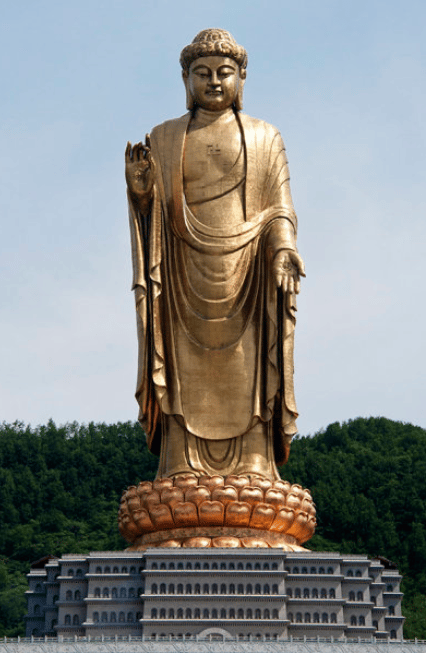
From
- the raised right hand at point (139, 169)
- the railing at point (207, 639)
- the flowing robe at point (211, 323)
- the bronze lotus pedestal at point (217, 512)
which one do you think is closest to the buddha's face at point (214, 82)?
A: the flowing robe at point (211, 323)

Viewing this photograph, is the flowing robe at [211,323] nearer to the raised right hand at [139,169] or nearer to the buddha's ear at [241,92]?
the raised right hand at [139,169]

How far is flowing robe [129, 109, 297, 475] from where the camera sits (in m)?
17.7

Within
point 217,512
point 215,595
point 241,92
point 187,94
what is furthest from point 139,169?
point 215,595

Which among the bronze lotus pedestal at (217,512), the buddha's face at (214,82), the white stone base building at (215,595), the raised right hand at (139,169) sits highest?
the buddha's face at (214,82)

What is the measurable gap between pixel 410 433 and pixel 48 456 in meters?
7.07

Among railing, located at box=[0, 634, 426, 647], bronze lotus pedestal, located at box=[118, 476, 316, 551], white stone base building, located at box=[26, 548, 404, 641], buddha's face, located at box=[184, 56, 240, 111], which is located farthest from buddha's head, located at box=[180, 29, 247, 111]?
railing, located at box=[0, 634, 426, 647]

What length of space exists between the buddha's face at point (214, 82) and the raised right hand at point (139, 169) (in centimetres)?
111

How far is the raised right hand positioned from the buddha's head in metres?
1.14

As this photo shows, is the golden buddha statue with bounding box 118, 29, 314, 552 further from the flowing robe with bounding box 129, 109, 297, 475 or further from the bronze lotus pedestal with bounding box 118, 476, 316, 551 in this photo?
the bronze lotus pedestal with bounding box 118, 476, 316, 551

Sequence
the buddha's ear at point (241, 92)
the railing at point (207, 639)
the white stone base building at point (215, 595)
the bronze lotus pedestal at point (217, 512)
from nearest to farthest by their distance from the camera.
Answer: the railing at point (207, 639) < the white stone base building at point (215, 595) < the bronze lotus pedestal at point (217, 512) < the buddha's ear at point (241, 92)

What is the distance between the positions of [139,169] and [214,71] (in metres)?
1.63

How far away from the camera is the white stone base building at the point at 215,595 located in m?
15.6

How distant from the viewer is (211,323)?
17844mm

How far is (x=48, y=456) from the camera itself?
29.9m
